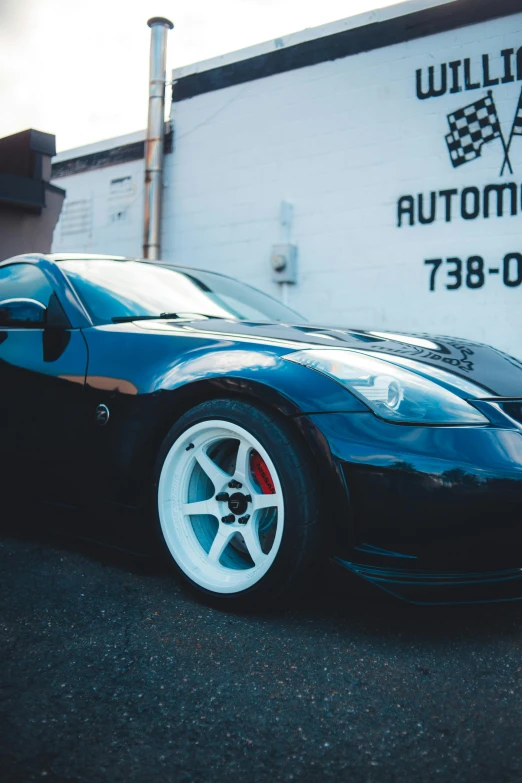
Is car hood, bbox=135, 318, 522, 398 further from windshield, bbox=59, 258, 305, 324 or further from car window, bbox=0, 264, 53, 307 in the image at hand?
car window, bbox=0, 264, 53, 307

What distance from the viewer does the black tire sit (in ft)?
6.62

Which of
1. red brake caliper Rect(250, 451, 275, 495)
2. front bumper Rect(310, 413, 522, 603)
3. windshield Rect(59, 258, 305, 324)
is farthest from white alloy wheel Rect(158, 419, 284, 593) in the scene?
windshield Rect(59, 258, 305, 324)

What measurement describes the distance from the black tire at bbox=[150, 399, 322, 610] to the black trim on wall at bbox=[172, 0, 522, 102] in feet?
21.3

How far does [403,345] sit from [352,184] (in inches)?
228

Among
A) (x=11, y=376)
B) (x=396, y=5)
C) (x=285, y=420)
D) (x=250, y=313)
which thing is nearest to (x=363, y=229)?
(x=396, y=5)

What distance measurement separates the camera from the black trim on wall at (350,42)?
23.7 ft

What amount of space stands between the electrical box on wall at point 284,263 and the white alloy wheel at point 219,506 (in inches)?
243

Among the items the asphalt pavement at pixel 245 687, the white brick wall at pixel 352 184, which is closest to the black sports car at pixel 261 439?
the asphalt pavement at pixel 245 687

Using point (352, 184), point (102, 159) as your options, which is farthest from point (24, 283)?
point (102, 159)

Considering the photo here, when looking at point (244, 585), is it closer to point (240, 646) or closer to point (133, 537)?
point (240, 646)

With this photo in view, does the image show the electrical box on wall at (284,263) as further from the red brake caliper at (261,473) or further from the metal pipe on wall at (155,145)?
the red brake caliper at (261,473)

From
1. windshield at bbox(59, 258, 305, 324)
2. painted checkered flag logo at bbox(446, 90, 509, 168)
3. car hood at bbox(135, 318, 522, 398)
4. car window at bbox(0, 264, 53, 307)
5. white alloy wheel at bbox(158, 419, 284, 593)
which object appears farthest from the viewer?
painted checkered flag logo at bbox(446, 90, 509, 168)

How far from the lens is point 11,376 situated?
288 cm

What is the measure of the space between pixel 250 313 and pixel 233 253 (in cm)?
590
